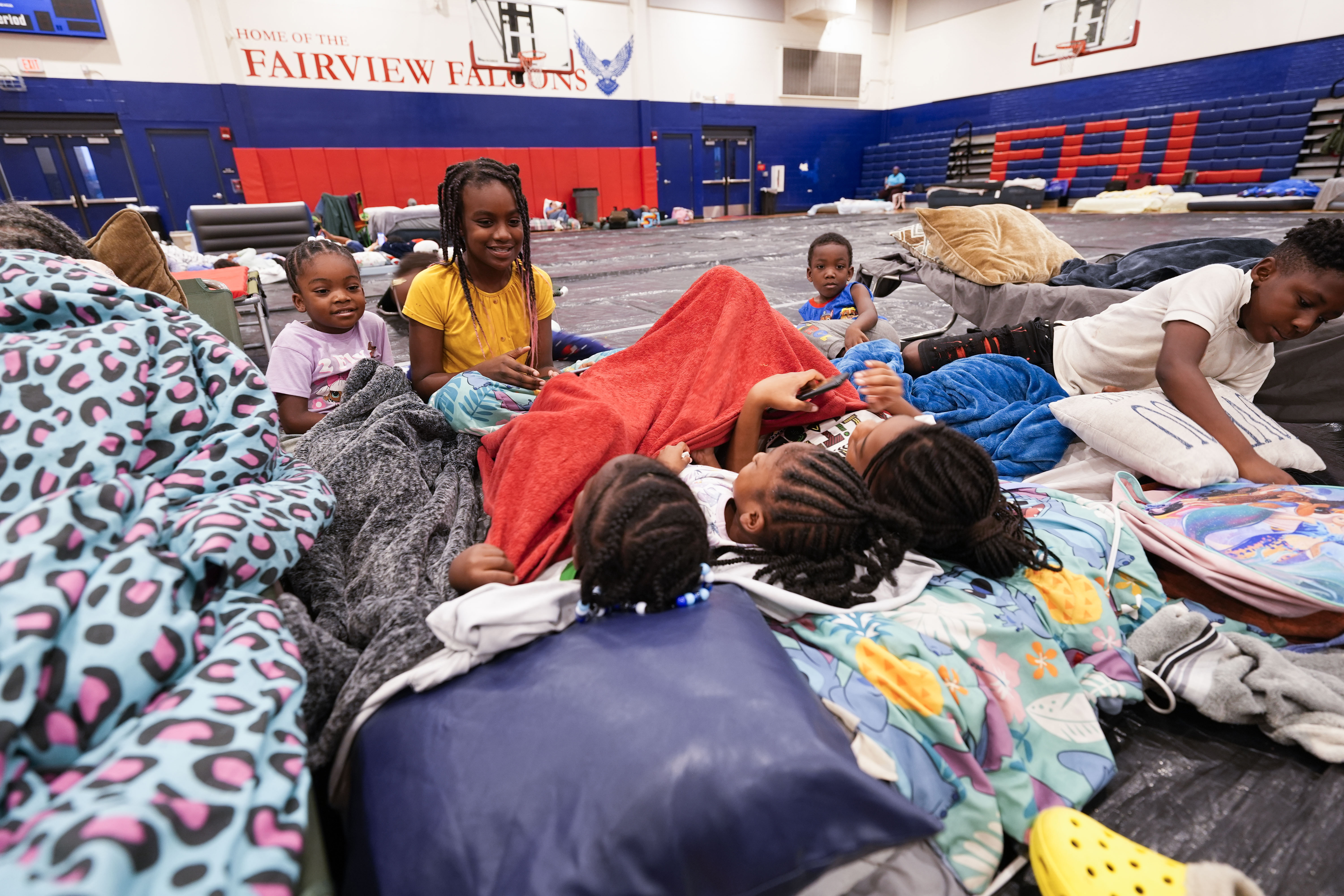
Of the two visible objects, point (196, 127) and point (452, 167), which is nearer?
point (452, 167)

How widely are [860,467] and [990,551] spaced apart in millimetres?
281

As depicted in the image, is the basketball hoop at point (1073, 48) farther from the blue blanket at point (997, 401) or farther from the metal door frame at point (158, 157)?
the metal door frame at point (158, 157)

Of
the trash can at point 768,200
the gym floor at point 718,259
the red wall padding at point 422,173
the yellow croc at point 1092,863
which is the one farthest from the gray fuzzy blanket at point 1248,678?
the trash can at point 768,200

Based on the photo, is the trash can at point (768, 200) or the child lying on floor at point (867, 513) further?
the trash can at point (768, 200)

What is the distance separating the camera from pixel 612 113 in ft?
40.0

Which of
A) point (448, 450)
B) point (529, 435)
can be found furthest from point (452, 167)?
point (529, 435)

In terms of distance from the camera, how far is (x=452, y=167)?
1897 millimetres

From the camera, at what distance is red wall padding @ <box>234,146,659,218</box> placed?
964 centimetres

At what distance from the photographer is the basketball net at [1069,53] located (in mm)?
11531

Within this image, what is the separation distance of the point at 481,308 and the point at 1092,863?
1901 millimetres

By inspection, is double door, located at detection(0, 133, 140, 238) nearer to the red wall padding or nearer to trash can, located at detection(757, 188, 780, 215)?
the red wall padding

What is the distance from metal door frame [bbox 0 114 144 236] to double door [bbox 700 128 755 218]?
32.2 feet

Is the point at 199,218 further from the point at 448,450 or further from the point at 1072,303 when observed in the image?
the point at 1072,303

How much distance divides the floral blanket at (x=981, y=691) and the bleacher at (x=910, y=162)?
553 inches
